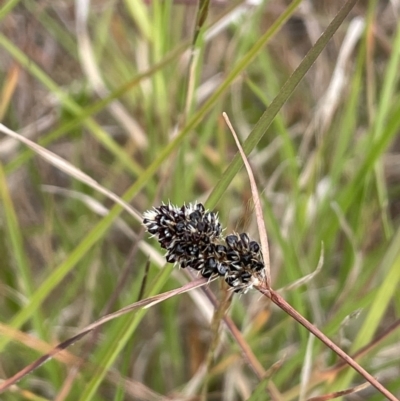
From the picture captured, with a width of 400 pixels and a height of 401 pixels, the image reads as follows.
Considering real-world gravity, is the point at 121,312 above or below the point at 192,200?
below

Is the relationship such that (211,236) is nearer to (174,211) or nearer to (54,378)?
(174,211)

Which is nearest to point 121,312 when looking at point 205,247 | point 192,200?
point 205,247

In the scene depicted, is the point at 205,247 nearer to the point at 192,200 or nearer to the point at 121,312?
the point at 121,312

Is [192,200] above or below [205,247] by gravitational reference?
above

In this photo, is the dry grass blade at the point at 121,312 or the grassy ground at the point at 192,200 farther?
the grassy ground at the point at 192,200

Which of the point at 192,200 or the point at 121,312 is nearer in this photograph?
the point at 121,312

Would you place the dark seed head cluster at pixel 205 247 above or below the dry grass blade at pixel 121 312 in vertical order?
above
